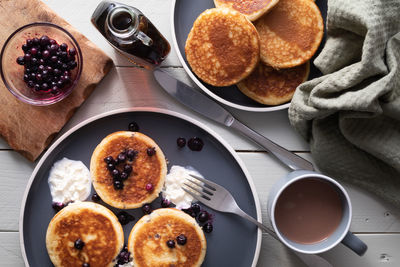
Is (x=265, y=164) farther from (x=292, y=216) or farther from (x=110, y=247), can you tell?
(x=110, y=247)

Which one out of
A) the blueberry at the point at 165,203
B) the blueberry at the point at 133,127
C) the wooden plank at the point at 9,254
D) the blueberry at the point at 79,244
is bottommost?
the wooden plank at the point at 9,254

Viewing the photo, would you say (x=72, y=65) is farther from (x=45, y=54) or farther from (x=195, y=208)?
(x=195, y=208)

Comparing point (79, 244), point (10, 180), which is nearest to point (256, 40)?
point (79, 244)

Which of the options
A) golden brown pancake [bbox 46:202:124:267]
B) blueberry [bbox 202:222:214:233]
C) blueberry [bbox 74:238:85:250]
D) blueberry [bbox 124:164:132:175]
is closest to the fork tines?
blueberry [bbox 202:222:214:233]

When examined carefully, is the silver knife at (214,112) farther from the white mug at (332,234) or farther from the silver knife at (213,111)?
the white mug at (332,234)

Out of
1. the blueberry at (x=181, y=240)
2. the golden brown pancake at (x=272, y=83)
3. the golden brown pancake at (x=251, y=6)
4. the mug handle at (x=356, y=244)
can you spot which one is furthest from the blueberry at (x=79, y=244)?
the golden brown pancake at (x=251, y=6)
